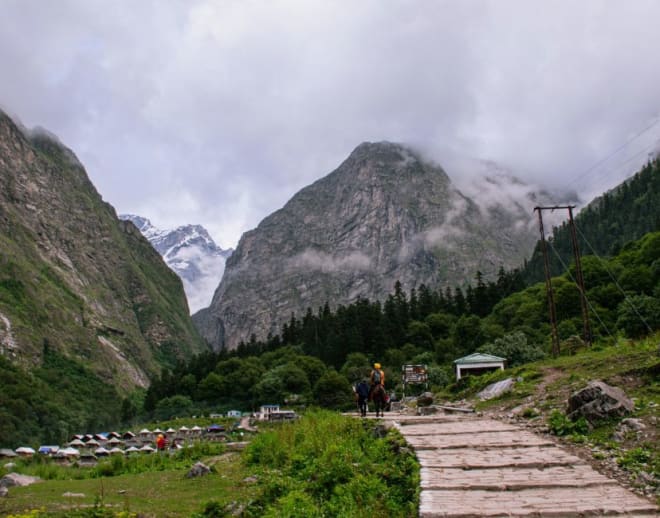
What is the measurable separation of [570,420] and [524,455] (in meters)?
2.36

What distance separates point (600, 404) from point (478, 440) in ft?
7.94

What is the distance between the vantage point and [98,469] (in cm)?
2141

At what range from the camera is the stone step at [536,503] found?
7027 mm

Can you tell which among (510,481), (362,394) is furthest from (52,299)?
(510,481)

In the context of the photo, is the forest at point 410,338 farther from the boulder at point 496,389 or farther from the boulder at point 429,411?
the boulder at point 429,411

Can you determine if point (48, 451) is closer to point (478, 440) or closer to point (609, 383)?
point (478, 440)

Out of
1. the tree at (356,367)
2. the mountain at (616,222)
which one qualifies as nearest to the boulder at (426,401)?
A: the tree at (356,367)

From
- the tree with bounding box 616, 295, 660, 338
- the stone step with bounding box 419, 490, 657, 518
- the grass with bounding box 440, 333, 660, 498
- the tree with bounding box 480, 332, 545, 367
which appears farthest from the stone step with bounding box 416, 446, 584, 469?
the tree with bounding box 480, 332, 545, 367

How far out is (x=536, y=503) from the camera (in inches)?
291

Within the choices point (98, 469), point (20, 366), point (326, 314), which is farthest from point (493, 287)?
point (20, 366)

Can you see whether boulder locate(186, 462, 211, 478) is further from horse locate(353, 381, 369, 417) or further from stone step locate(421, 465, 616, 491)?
stone step locate(421, 465, 616, 491)

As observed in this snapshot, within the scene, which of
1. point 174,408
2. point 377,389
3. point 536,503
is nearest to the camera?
point 536,503

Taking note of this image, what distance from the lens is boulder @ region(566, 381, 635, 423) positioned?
11.1 metres

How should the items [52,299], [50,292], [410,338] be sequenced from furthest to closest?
[50,292] → [52,299] → [410,338]
